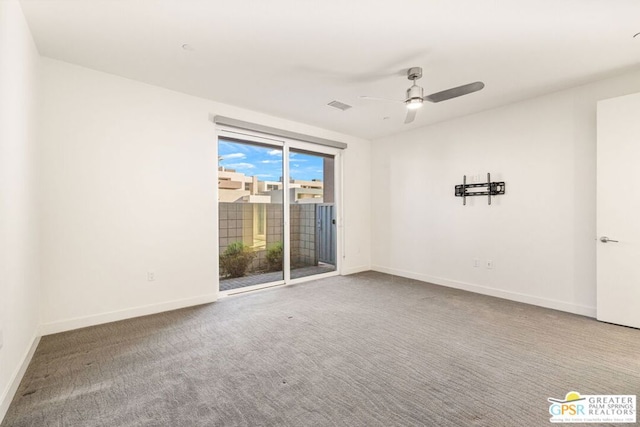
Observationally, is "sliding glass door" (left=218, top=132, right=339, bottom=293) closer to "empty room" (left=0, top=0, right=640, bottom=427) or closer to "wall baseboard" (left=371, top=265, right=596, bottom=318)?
"empty room" (left=0, top=0, right=640, bottom=427)

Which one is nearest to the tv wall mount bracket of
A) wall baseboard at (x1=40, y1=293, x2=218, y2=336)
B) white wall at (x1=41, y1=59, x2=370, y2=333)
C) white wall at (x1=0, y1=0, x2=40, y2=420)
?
white wall at (x1=41, y1=59, x2=370, y2=333)

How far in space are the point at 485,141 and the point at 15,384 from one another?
17.4 feet

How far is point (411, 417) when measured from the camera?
164 cm

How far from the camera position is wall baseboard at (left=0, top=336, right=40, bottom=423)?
1654mm

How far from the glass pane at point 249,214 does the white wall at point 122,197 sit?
410 millimetres

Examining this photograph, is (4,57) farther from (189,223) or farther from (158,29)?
(189,223)

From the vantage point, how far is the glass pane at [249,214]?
13.7 feet

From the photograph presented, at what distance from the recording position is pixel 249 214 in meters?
4.64

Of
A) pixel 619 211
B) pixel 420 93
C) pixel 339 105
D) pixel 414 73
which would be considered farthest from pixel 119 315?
pixel 619 211

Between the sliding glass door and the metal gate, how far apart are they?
0.08 ft

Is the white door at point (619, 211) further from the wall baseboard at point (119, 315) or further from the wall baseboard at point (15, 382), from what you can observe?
the wall baseboard at point (15, 382)

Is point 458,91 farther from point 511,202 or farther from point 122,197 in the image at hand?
point 122,197

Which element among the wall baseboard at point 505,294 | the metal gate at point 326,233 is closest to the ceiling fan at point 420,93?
the wall baseboard at point 505,294

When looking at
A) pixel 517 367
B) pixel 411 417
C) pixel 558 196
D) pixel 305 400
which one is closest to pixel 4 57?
pixel 305 400
